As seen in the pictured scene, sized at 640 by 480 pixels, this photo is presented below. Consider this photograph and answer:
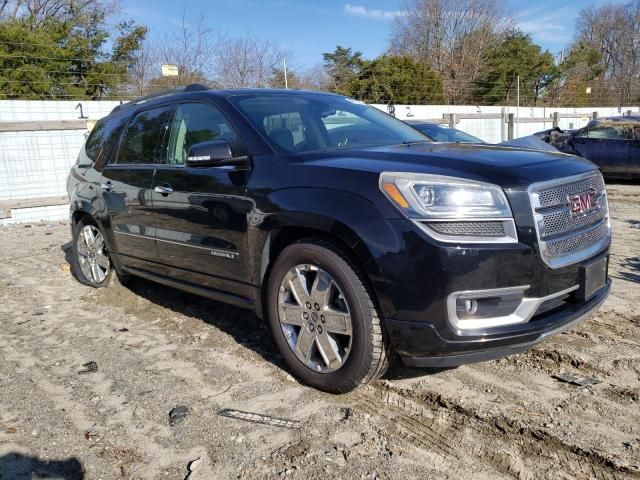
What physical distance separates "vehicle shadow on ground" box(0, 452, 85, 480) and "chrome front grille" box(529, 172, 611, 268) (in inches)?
96.8

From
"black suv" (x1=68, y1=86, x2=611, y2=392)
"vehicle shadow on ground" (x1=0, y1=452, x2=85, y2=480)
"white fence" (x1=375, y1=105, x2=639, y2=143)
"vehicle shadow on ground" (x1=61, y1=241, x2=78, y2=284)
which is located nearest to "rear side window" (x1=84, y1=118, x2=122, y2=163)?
"black suv" (x1=68, y1=86, x2=611, y2=392)

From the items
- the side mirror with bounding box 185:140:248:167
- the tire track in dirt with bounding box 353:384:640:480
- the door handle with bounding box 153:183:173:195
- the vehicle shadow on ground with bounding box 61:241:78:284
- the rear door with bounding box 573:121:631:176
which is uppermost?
the side mirror with bounding box 185:140:248:167

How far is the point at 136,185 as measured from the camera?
14.3 feet

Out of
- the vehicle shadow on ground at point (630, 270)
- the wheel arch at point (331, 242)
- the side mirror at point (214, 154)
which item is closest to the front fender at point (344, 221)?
the wheel arch at point (331, 242)

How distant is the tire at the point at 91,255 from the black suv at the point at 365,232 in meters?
1.55

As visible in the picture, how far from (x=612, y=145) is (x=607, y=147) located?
111mm

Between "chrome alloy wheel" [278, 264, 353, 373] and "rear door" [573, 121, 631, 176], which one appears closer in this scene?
"chrome alloy wheel" [278, 264, 353, 373]

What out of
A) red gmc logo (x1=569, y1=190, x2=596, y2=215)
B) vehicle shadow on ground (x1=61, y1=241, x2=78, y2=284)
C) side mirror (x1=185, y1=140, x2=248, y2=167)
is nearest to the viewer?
red gmc logo (x1=569, y1=190, x2=596, y2=215)

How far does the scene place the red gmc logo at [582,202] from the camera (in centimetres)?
288

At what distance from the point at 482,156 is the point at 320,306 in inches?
47.6

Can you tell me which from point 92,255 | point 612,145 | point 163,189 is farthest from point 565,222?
point 612,145

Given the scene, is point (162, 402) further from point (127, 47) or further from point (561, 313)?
point (127, 47)

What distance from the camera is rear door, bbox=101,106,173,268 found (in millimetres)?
4270

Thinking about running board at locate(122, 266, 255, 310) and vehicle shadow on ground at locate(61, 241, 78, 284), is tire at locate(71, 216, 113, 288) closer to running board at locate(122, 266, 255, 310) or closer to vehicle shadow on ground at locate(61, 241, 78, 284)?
vehicle shadow on ground at locate(61, 241, 78, 284)
